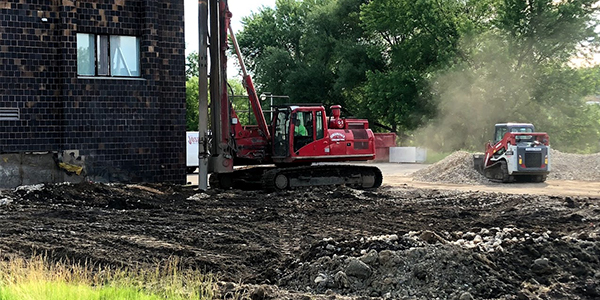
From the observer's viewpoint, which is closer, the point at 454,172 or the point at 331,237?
the point at 331,237

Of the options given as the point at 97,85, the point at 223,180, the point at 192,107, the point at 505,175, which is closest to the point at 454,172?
the point at 505,175

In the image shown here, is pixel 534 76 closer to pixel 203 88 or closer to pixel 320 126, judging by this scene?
pixel 320 126

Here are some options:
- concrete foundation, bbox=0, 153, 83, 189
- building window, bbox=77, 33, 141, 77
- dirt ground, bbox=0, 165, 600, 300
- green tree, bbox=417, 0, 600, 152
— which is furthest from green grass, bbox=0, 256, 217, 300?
green tree, bbox=417, 0, 600, 152

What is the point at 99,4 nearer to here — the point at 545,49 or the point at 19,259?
the point at 19,259

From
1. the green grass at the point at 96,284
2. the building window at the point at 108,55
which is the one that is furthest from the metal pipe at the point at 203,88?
the green grass at the point at 96,284

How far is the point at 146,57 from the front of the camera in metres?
25.3

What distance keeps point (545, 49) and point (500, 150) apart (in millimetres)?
18548

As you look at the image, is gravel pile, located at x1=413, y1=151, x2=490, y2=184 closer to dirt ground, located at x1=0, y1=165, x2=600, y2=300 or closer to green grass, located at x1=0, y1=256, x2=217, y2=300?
dirt ground, located at x1=0, y1=165, x2=600, y2=300

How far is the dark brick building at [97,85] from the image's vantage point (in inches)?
936

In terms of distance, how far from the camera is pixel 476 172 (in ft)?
103

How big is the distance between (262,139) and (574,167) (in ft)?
49.5

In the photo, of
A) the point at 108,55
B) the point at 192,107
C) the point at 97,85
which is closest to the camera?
the point at 97,85

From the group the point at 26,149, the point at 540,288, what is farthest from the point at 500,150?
the point at 540,288

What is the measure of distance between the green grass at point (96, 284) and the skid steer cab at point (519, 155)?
1994cm
